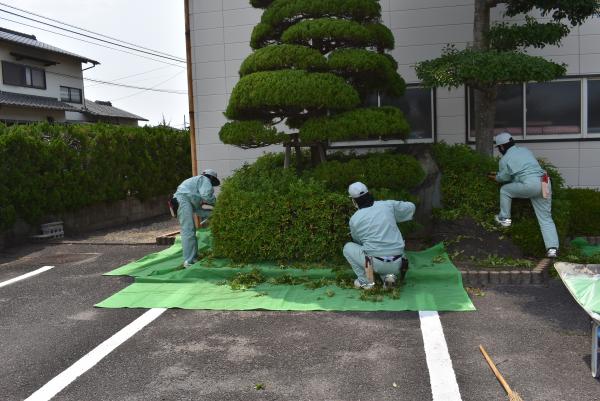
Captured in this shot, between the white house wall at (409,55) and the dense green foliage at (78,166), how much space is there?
2.60 metres

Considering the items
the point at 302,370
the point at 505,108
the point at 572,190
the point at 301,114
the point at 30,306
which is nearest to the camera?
the point at 302,370

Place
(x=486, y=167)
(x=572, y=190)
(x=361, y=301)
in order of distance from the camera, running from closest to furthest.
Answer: (x=361, y=301)
(x=486, y=167)
(x=572, y=190)

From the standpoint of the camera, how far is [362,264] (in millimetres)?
5578

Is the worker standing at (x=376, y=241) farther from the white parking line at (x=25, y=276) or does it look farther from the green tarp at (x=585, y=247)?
the white parking line at (x=25, y=276)

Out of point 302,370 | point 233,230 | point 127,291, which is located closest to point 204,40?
point 233,230

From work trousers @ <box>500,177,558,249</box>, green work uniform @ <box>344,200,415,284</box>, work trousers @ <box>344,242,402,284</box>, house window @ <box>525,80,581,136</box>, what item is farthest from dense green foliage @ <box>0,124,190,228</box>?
house window @ <box>525,80,581,136</box>

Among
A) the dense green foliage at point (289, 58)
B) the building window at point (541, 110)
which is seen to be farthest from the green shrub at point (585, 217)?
the dense green foliage at point (289, 58)

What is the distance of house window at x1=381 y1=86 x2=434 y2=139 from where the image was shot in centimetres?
922

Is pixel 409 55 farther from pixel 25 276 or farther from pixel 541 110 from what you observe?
pixel 25 276

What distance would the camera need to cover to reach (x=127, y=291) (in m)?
A: 6.04

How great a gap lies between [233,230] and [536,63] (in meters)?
4.48

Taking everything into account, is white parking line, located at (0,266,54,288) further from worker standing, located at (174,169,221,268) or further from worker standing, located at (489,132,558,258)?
worker standing, located at (489,132,558,258)

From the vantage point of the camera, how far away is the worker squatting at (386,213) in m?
5.43

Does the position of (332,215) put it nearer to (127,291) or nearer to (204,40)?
(127,291)
